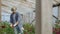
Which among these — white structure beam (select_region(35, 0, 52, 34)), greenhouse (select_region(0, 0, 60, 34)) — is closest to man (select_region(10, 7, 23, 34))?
greenhouse (select_region(0, 0, 60, 34))

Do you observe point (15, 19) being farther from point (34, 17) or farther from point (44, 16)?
point (44, 16)

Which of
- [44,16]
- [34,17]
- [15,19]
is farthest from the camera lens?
[34,17]

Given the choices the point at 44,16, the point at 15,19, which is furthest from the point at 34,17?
the point at 44,16

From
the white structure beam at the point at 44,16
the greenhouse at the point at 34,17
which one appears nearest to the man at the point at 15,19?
the greenhouse at the point at 34,17

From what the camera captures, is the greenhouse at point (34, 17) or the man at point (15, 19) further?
the man at point (15, 19)

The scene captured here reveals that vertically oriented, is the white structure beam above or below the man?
above

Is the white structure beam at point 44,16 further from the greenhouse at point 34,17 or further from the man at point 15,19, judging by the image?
the man at point 15,19

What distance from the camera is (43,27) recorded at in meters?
2.79

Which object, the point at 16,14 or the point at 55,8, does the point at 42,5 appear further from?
the point at 55,8

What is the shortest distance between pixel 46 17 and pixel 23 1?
15.9 meters

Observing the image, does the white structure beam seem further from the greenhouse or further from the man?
the man

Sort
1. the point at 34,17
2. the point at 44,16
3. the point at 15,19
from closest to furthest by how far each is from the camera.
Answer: the point at 44,16
the point at 15,19
the point at 34,17

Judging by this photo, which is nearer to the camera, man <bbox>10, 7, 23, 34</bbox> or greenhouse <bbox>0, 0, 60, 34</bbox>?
greenhouse <bbox>0, 0, 60, 34</bbox>

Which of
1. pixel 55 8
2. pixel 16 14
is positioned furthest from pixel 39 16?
pixel 55 8
